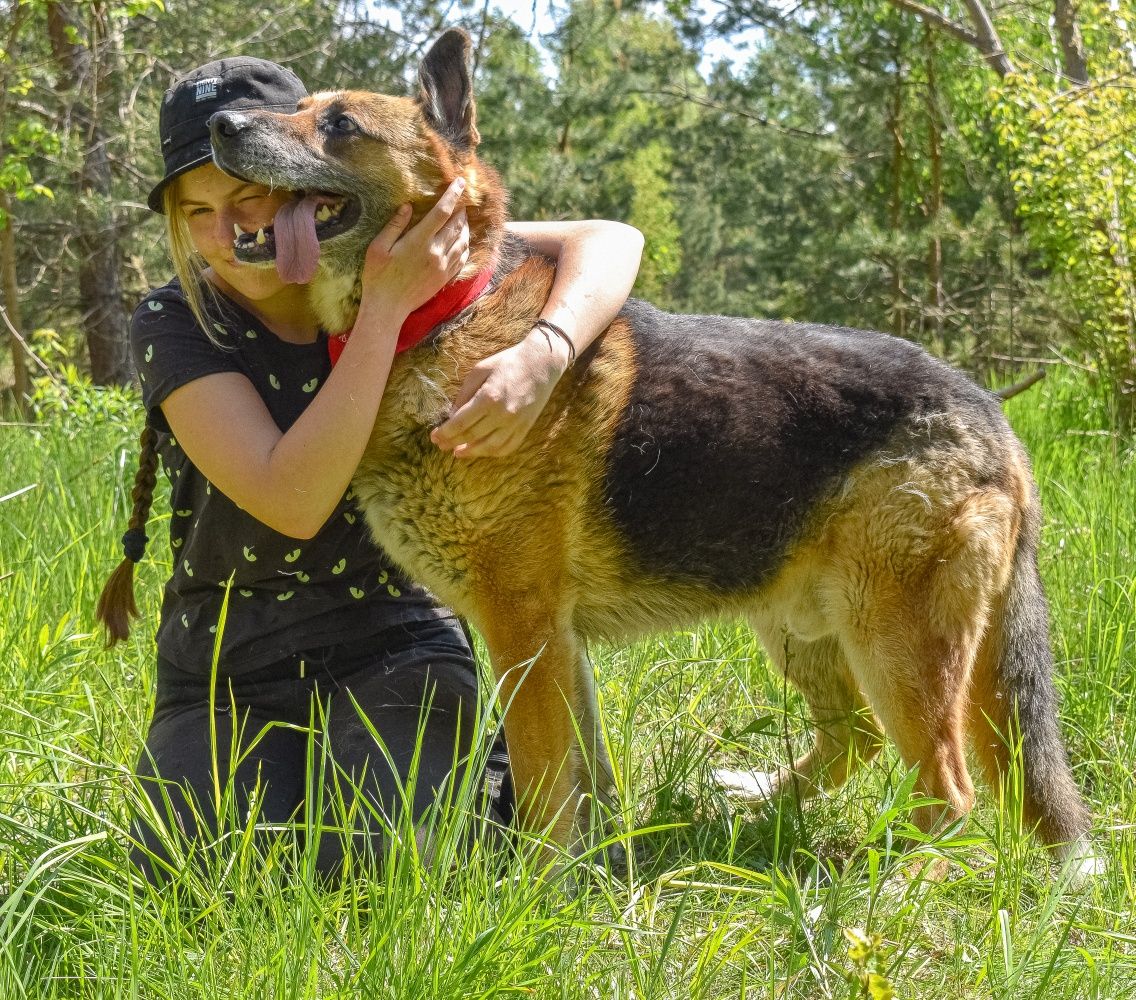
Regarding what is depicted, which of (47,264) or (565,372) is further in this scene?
(47,264)

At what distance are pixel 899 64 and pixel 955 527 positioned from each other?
48.9 ft

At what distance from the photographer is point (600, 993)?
2.02 metres

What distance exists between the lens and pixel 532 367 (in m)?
2.59

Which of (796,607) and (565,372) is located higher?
(565,372)

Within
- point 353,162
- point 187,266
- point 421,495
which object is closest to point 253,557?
point 421,495

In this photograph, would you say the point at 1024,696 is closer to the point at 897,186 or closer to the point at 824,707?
the point at 824,707

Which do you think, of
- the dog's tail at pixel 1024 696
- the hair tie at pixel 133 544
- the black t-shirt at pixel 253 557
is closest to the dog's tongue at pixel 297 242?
the black t-shirt at pixel 253 557

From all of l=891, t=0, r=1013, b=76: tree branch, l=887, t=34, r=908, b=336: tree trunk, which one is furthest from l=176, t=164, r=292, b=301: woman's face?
l=887, t=34, r=908, b=336: tree trunk

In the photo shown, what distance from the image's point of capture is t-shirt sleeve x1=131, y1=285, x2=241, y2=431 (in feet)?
8.72

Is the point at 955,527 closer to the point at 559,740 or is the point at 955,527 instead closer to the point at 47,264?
the point at 559,740

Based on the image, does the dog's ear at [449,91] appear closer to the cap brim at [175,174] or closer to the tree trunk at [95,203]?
the cap brim at [175,174]

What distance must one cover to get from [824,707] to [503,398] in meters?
1.54

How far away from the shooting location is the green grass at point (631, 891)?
1908 millimetres

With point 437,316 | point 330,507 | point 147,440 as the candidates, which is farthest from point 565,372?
point 147,440
